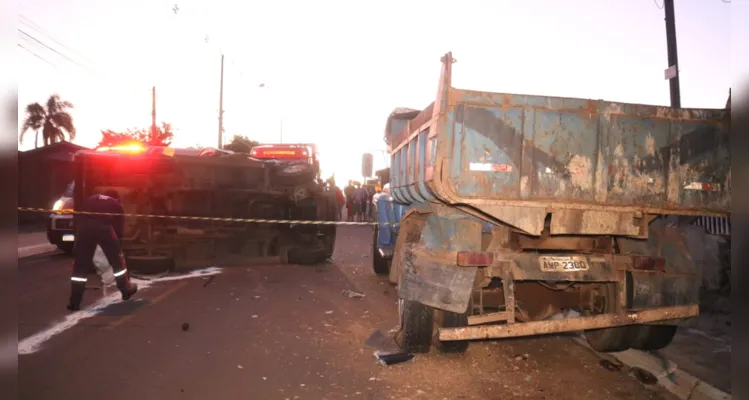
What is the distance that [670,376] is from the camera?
4156 millimetres

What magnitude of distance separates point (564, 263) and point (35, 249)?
13.5 meters

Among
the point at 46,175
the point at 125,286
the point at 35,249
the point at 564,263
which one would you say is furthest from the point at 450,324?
the point at 46,175

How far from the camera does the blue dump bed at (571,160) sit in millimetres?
3977

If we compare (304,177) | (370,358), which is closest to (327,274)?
(304,177)

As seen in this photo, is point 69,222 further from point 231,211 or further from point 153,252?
point 231,211

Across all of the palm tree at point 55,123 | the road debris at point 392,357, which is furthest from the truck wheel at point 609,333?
the palm tree at point 55,123

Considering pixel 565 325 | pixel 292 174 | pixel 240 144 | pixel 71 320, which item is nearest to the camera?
pixel 565 325

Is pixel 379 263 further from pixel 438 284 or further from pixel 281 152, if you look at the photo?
pixel 438 284

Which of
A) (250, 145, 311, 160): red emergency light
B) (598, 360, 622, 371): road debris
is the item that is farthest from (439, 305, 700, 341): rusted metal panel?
(250, 145, 311, 160): red emergency light

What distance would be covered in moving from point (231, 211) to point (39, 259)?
17.5ft

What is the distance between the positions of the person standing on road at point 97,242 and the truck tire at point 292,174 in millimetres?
3066

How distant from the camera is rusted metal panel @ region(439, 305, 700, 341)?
390 centimetres

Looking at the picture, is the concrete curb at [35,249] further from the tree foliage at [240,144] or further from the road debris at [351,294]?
the tree foliage at [240,144]

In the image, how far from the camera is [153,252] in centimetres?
808
